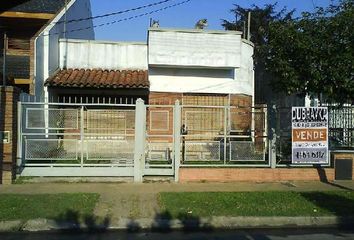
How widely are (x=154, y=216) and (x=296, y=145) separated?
18.7 ft

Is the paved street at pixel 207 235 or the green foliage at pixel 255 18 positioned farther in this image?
the green foliage at pixel 255 18

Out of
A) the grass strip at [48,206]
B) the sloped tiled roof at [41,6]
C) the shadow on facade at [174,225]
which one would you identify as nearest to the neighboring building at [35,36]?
the sloped tiled roof at [41,6]

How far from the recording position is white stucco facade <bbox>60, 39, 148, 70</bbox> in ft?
64.8

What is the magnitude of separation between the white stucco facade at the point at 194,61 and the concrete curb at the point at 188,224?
9.80m

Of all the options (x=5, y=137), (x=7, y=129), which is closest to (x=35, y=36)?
(x=7, y=129)

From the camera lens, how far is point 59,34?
19906 millimetres

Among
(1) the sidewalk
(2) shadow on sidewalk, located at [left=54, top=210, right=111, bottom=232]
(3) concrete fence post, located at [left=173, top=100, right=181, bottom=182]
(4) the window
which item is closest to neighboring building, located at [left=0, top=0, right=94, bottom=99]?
(4) the window

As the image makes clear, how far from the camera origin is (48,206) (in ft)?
33.9

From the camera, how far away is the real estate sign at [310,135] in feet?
46.0

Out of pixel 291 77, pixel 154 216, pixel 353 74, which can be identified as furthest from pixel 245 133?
pixel 154 216

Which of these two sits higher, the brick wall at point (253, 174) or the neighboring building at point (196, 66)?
the neighboring building at point (196, 66)

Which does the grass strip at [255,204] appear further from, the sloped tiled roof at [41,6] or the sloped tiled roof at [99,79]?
the sloped tiled roof at [41,6]

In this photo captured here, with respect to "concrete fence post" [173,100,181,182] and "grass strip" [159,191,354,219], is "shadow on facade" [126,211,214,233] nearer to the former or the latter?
"grass strip" [159,191,354,219]

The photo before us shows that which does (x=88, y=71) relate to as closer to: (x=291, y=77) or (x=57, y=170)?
(x=57, y=170)
